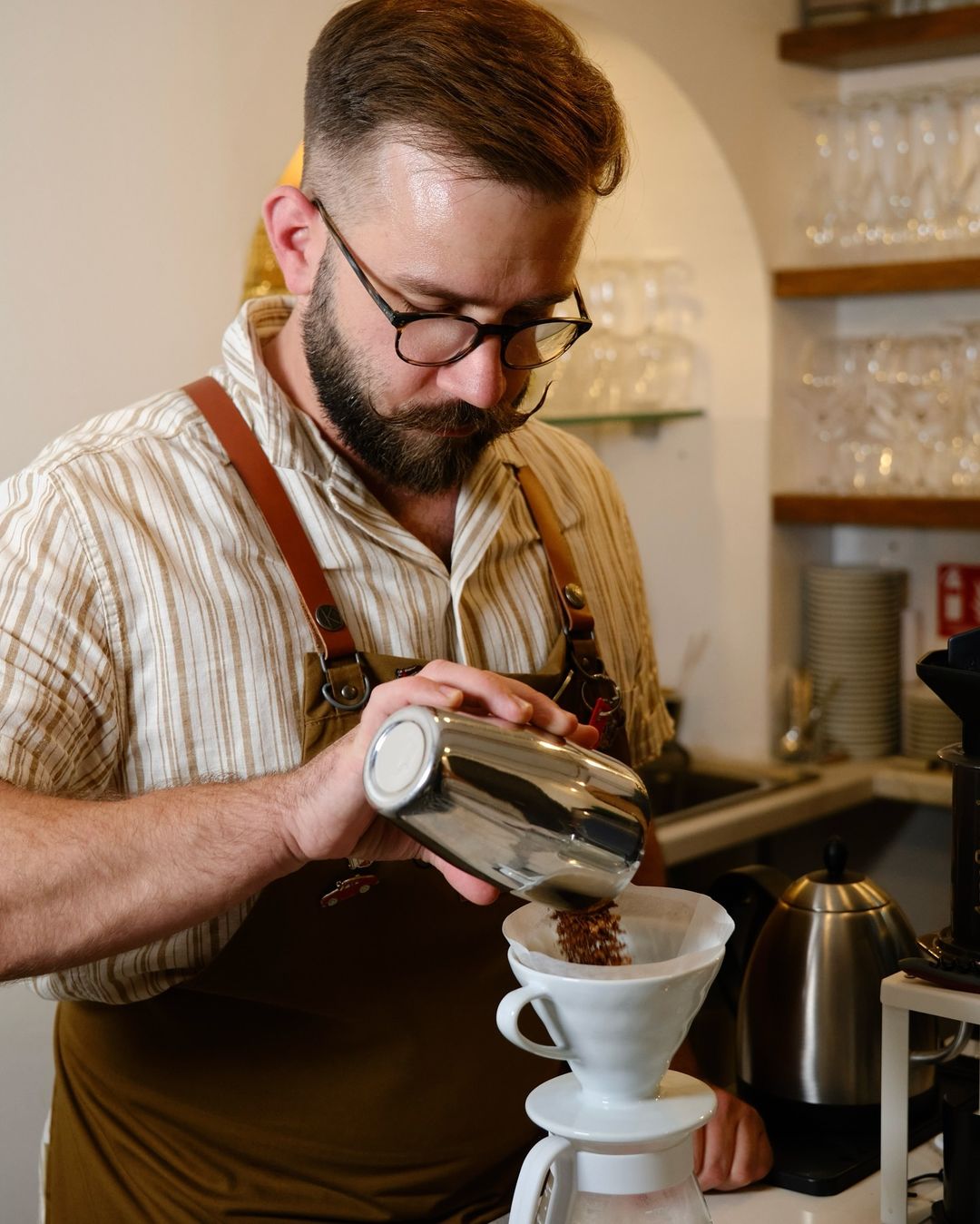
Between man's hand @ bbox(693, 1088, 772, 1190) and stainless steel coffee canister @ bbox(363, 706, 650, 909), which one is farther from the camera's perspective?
man's hand @ bbox(693, 1088, 772, 1190)

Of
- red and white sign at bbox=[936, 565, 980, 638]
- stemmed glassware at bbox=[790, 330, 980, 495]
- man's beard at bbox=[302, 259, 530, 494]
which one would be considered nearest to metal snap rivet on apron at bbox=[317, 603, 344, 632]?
man's beard at bbox=[302, 259, 530, 494]

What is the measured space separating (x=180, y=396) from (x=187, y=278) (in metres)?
0.72

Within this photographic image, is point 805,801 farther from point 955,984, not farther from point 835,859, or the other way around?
point 955,984

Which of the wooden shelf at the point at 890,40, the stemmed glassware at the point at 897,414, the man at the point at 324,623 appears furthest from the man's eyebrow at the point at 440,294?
the wooden shelf at the point at 890,40

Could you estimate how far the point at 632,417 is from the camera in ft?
9.75

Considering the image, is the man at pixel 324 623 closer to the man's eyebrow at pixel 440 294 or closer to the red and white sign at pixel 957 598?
the man's eyebrow at pixel 440 294

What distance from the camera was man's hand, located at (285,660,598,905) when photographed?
96cm

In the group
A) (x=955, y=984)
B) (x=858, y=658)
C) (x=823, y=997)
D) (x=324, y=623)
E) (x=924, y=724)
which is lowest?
(x=924, y=724)

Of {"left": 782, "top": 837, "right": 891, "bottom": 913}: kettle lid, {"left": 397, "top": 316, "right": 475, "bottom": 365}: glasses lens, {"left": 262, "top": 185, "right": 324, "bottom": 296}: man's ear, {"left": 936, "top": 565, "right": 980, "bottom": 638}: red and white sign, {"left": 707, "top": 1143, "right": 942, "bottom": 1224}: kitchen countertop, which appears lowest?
{"left": 936, "top": 565, "right": 980, "bottom": 638}: red and white sign

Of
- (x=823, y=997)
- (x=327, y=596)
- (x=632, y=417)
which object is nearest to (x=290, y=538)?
(x=327, y=596)

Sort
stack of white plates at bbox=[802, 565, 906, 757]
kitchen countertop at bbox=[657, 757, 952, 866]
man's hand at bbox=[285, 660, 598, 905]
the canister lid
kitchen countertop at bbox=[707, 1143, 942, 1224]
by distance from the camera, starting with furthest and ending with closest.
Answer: stack of white plates at bbox=[802, 565, 906, 757] < kitchen countertop at bbox=[657, 757, 952, 866] < kitchen countertop at bbox=[707, 1143, 942, 1224] < man's hand at bbox=[285, 660, 598, 905] < the canister lid

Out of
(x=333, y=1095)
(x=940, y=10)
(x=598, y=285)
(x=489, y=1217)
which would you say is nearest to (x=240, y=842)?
(x=333, y=1095)

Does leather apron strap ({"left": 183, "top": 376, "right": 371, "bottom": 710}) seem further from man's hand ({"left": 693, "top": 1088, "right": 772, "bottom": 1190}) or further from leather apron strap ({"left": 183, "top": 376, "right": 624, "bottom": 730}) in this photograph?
man's hand ({"left": 693, "top": 1088, "right": 772, "bottom": 1190})

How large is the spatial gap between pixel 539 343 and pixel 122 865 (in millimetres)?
612
